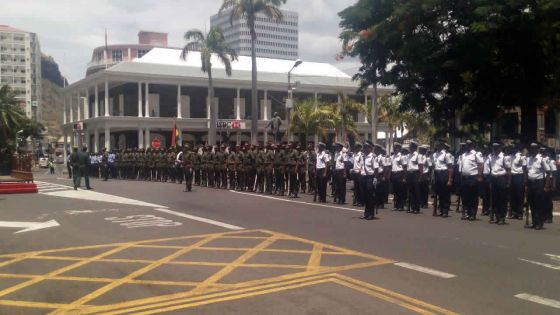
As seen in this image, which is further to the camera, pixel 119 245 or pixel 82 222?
pixel 82 222

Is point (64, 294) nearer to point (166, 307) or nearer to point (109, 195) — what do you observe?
point (166, 307)

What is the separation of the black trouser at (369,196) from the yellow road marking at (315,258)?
13.1 feet

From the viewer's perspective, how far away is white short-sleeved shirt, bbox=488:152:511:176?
13617mm

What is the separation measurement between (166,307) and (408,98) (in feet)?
58.9

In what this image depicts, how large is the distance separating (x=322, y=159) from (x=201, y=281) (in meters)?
11.3

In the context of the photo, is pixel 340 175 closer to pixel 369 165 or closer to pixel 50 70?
pixel 369 165

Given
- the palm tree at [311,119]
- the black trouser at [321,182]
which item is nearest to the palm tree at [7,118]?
the palm tree at [311,119]

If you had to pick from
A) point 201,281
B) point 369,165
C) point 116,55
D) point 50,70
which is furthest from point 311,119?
point 50,70

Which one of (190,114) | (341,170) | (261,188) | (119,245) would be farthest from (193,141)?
(119,245)

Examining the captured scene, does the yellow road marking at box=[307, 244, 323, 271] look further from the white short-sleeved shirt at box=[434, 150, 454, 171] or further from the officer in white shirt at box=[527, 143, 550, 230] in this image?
the white short-sleeved shirt at box=[434, 150, 454, 171]

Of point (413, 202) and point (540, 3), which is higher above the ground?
point (540, 3)

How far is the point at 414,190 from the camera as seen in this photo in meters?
15.3

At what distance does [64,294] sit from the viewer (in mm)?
6641

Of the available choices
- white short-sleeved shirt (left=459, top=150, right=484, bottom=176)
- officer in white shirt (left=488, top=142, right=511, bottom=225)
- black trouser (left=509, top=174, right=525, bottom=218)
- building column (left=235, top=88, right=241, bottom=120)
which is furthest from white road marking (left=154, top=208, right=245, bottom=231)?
building column (left=235, top=88, right=241, bottom=120)
